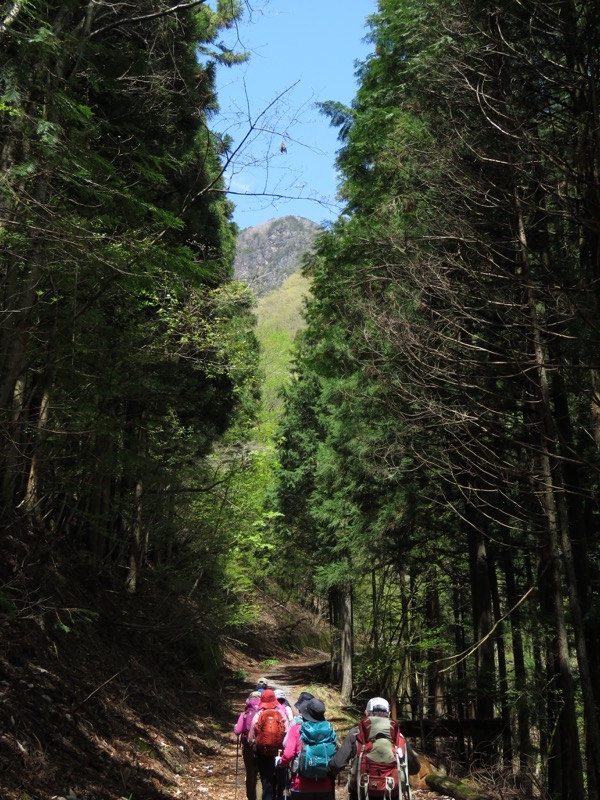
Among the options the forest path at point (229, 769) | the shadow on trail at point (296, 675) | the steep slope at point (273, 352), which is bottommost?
the forest path at point (229, 769)

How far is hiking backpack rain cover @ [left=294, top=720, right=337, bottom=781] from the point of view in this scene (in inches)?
237

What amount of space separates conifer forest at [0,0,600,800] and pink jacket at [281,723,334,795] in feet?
7.45

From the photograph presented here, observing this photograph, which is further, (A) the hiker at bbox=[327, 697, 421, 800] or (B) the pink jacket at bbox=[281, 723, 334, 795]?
(B) the pink jacket at bbox=[281, 723, 334, 795]

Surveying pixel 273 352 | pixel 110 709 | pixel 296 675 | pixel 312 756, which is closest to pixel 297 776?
pixel 312 756

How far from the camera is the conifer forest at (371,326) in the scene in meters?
6.40

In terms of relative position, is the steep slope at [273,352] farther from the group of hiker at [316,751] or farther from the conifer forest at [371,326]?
the group of hiker at [316,751]

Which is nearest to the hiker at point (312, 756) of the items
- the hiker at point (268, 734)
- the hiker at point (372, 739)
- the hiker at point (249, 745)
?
the hiker at point (372, 739)

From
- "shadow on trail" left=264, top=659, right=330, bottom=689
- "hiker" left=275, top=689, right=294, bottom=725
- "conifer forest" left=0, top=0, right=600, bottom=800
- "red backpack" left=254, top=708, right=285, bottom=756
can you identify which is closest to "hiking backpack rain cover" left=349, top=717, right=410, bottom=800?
"red backpack" left=254, top=708, right=285, bottom=756

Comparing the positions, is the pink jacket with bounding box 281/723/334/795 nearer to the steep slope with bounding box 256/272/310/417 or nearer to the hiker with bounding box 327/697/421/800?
the hiker with bounding box 327/697/421/800

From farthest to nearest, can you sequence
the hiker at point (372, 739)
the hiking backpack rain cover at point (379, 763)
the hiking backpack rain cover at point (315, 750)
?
the hiking backpack rain cover at point (315, 750) → the hiker at point (372, 739) → the hiking backpack rain cover at point (379, 763)

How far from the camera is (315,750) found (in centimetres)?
605

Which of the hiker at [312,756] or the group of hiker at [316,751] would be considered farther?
the hiker at [312,756]

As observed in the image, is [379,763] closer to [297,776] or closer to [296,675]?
[297,776]

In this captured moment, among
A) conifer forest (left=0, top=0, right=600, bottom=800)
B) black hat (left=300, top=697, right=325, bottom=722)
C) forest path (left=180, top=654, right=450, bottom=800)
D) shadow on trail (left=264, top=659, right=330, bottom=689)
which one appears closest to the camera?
black hat (left=300, top=697, right=325, bottom=722)
